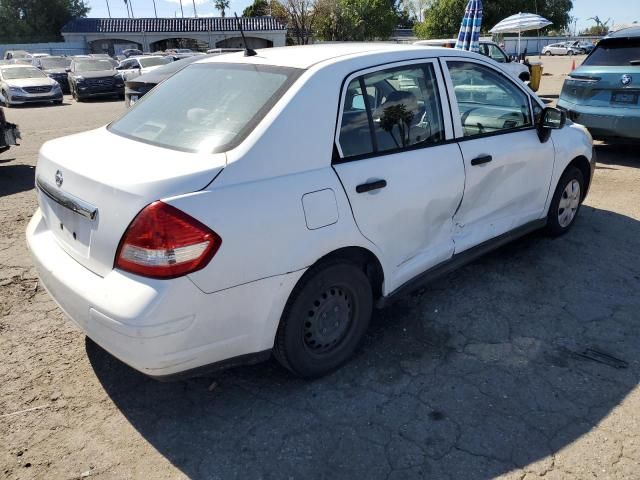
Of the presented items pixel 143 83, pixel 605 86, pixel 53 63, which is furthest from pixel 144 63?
pixel 605 86

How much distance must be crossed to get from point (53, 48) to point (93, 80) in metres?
35.9

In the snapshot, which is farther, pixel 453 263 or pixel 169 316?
pixel 453 263

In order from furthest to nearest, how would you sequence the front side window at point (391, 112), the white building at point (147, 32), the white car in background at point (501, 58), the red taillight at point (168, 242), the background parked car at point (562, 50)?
the background parked car at point (562, 50) < the white building at point (147, 32) < the white car in background at point (501, 58) < the front side window at point (391, 112) < the red taillight at point (168, 242)

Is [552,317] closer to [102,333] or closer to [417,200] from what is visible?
[417,200]

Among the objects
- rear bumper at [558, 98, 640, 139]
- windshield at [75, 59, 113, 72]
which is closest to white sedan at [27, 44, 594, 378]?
rear bumper at [558, 98, 640, 139]

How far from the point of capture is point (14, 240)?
5109mm

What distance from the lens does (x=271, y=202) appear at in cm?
242

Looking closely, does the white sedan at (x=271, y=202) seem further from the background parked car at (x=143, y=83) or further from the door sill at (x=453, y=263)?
the background parked car at (x=143, y=83)

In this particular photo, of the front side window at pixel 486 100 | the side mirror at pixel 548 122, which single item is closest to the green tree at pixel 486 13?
the side mirror at pixel 548 122

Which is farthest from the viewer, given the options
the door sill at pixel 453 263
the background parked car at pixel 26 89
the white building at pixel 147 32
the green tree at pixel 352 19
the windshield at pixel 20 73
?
the white building at pixel 147 32

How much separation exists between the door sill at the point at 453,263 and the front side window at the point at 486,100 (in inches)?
32.0

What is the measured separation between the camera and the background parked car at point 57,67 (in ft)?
78.3

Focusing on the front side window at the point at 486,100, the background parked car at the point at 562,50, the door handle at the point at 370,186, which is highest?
the front side window at the point at 486,100

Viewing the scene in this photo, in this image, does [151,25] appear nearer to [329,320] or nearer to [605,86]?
[605,86]
